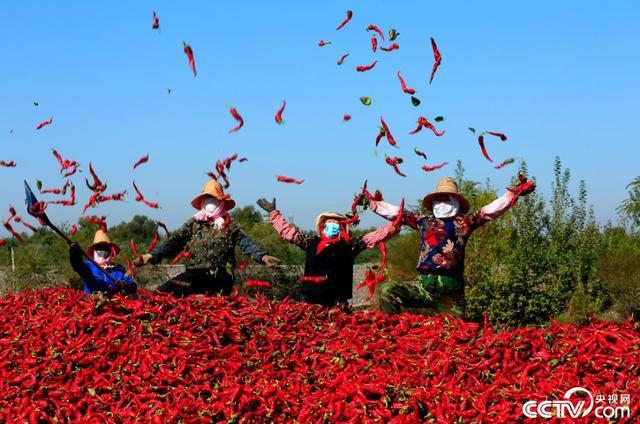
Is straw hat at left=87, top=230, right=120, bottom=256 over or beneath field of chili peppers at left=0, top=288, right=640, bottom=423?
over

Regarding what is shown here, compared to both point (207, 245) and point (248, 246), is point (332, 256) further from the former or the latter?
point (207, 245)

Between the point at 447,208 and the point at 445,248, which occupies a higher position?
the point at 447,208

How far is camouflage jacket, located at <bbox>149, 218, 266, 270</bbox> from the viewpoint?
10164 millimetres

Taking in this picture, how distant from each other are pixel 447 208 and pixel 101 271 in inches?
171

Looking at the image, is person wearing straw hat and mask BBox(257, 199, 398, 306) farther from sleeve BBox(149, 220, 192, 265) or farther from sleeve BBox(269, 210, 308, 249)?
sleeve BBox(149, 220, 192, 265)

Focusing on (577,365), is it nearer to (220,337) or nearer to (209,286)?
(220,337)

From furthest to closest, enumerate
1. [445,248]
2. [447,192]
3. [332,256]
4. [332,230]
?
[332,230] < [332,256] < [447,192] < [445,248]

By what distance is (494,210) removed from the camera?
31.0 feet

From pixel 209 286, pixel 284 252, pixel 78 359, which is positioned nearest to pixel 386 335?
pixel 78 359

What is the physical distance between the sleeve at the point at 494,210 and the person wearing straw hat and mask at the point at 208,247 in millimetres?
2333

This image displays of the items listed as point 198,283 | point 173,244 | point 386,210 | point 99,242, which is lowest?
point 198,283

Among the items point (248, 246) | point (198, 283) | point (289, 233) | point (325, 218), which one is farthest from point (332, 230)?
point (198, 283)

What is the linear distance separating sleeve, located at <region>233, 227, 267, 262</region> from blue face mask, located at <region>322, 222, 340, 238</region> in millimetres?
786

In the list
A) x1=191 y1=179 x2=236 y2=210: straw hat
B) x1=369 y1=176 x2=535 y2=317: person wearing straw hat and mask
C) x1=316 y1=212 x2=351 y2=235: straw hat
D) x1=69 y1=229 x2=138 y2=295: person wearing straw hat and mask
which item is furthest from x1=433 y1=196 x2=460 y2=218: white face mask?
x1=69 y1=229 x2=138 y2=295: person wearing straw hat and mask
